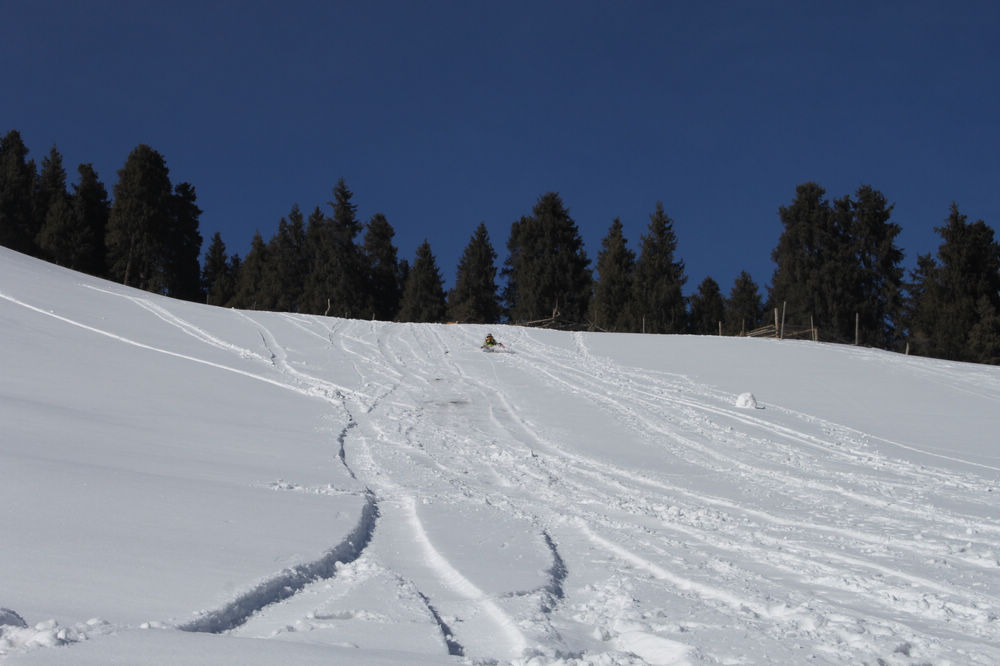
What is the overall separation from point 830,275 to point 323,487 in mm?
39423

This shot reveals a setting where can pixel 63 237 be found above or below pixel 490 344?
above

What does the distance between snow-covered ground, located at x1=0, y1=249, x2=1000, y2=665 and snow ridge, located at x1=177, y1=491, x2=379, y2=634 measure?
14 mm

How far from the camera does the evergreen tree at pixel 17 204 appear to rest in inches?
1603

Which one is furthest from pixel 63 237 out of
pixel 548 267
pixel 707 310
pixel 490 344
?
pixel 707 310

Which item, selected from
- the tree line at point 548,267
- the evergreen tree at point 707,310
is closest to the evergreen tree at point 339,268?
the tree line at point 548,267

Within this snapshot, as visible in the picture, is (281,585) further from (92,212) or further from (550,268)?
(92,212)

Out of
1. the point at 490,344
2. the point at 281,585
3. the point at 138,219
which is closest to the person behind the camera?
the point at 281,585

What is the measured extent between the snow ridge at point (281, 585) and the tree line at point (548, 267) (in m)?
32.4

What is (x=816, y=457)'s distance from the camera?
27.4ft

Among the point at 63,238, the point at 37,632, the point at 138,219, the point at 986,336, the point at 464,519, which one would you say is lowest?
the point at 464,519

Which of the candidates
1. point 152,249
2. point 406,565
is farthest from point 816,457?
point 152,249

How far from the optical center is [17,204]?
41.8m

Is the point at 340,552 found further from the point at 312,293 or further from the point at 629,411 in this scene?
the point at 312,293

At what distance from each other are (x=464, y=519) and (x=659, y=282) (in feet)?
128
